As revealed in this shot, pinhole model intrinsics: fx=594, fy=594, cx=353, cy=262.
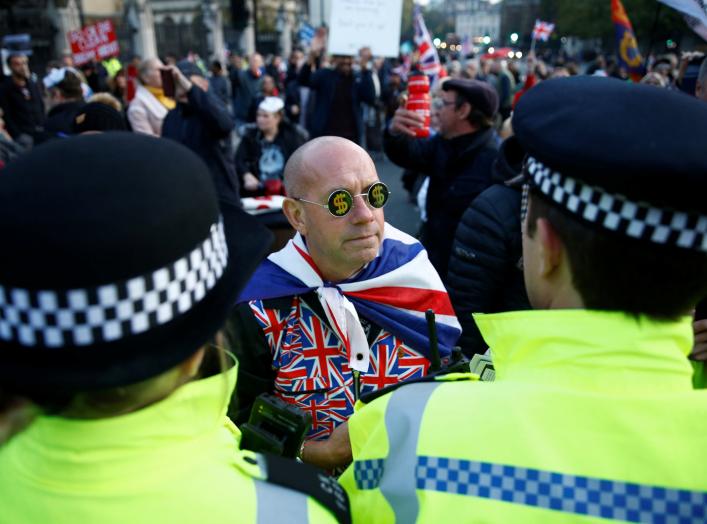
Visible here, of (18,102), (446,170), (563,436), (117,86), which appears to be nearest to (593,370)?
(563,436)

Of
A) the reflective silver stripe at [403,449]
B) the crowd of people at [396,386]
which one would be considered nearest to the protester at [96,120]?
the crowd of people at [396,386]

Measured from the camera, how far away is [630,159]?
1000 millimetres

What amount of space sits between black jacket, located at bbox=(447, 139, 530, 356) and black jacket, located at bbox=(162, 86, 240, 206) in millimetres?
2546

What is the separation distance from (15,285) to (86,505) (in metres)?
0.38

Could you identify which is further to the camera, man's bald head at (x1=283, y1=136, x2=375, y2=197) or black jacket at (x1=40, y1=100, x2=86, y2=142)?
black jacket at (x1=40, y1=100, x2=86, y2=142)

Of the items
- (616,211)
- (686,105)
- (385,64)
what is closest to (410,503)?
(616,211)

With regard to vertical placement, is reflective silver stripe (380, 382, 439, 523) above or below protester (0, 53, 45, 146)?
above

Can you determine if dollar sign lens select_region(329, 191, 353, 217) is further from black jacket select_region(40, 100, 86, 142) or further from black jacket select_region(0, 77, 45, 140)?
black jacket select_region(0, 77, 45, 140)

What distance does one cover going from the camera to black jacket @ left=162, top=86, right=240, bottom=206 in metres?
4.93

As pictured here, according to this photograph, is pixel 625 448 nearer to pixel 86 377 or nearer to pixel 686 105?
pixel 686 105

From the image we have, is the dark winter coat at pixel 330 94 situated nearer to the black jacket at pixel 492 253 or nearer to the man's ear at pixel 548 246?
the black jacket at pixel 492 253

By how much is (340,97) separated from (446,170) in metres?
4.82

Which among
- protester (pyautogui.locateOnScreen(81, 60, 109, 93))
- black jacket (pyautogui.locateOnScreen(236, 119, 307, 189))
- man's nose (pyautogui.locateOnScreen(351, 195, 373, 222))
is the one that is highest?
man's nose (pyautogui.locateOnScreen(351, 195, 373, 222))

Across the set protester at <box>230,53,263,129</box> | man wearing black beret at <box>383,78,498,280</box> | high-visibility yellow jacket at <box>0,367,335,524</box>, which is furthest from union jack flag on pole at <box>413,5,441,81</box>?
protester at <box>230,53,263,129</box>
